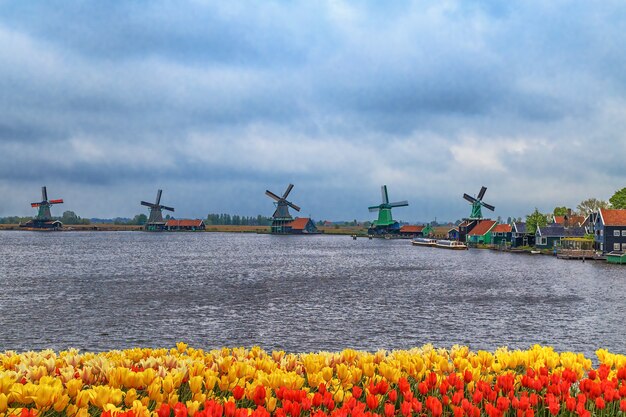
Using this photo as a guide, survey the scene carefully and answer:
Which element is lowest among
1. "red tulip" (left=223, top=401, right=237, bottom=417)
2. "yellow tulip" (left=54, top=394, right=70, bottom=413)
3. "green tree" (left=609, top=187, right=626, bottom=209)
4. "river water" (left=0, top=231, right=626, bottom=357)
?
"river water" (left=0, top=231, right=626, bottom=357)

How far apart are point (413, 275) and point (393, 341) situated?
39289 millimetres

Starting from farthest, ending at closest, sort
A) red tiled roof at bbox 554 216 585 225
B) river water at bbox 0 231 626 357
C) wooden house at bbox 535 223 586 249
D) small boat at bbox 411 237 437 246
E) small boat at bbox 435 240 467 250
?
1. small boat at bbox 411 237 437 246
2. small boat at bbox 435 240 467 250
3. red tiled roof at bbox 554 216 585 225
4. wooden house at bbox 535 223 586 249
5. river water at bbox 0 231 626 357

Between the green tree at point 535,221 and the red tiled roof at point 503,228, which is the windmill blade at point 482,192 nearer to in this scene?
the red tiled roof at point 503,228

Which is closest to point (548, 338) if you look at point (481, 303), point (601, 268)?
point (481, 303)

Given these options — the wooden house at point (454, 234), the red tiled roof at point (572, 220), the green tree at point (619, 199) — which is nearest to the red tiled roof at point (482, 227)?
→ the wooden house at point (454, 234)

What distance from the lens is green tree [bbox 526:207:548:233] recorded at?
11912cm

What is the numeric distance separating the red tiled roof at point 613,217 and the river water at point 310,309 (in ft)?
78.3

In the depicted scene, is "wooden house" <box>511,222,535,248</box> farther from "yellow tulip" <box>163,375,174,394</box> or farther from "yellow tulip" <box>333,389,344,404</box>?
"yellow tulip" <box>163,375,174,394</box>

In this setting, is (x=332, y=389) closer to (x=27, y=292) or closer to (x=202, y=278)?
(x=27, y=292)

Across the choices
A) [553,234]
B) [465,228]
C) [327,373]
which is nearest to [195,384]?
[327,373]

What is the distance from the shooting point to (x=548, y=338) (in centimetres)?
2983

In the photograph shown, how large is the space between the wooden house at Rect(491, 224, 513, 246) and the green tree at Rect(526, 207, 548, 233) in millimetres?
6336

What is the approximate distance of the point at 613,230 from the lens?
302ft

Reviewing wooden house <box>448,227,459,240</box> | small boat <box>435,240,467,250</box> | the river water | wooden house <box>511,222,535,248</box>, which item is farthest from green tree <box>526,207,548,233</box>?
the river water
